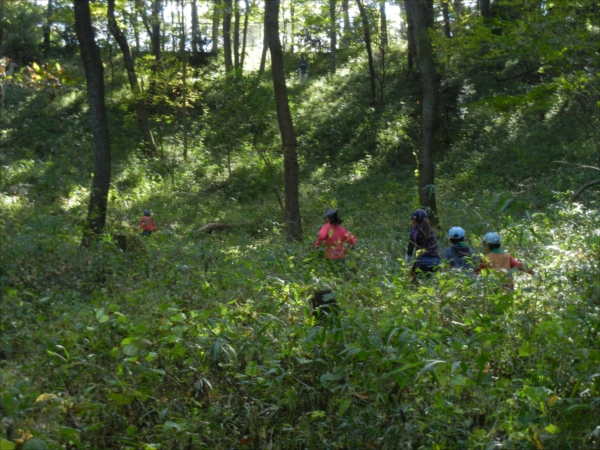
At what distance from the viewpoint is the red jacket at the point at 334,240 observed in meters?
9.11

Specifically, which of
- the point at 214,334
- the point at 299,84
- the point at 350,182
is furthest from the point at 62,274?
the point at 299,84

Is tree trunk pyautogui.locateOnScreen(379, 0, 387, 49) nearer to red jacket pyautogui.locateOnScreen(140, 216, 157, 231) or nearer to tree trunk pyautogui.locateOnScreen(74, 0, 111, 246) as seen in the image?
red jacket pyautogui.locateOnScreen(140, 216, 157, 231)

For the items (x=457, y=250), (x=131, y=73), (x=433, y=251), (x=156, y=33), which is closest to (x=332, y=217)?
(x=433, y=251)

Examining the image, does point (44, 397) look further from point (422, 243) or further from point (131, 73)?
point (131, 73)

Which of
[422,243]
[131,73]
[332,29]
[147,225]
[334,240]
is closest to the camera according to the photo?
[422,243]

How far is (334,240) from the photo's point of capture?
31.9 feet

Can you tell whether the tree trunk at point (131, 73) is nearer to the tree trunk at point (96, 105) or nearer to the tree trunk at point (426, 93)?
the tree trunk at point (96, 105)

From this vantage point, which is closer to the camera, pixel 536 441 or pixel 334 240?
pixel 536 441

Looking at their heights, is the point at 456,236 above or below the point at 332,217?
above

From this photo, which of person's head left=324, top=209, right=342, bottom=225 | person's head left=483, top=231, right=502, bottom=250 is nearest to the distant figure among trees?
person's head left=324, top=209, right=342, bottom=225

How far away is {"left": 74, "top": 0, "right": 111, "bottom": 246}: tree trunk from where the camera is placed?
1362 centimetres

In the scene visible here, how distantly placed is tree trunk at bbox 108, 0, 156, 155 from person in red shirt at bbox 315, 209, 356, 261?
1459 centimetres

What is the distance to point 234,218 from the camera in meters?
19.5

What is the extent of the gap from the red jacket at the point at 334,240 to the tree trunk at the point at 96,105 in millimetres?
5257
